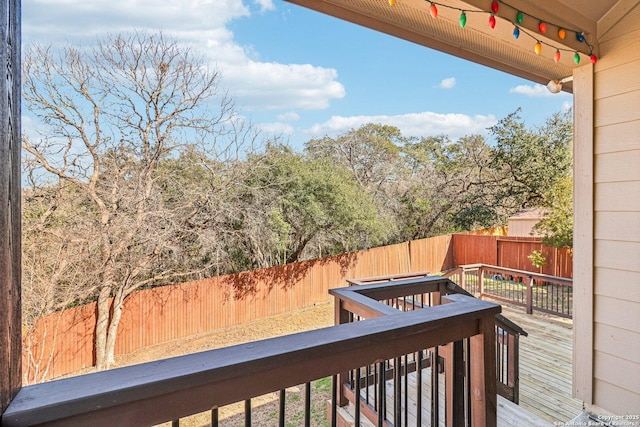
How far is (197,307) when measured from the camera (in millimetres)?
5523

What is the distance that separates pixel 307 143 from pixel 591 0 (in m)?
5.98

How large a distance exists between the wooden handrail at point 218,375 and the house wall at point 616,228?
139cm

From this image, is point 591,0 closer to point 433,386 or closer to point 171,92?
point 433,386

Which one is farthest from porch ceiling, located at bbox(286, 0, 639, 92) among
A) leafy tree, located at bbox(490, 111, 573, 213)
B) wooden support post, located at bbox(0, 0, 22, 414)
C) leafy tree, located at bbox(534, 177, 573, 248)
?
leafy tree, located at bbox(490, 111, 573, 213)

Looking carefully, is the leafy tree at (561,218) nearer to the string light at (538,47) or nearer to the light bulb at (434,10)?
the string light at (538,47)

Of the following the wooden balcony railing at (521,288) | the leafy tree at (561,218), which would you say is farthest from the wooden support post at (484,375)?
the leafy tree at (561,218)

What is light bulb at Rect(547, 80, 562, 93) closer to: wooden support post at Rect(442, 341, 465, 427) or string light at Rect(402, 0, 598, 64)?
string light at Rect(402, 0, 598, 64)

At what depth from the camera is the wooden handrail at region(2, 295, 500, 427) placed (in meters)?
0.54

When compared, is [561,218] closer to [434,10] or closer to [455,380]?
[434,10]

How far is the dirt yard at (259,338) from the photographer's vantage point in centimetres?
322

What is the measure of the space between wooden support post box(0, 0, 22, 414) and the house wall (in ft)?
7.83

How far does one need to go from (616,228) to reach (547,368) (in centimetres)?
223

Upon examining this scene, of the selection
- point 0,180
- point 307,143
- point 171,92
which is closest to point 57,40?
point 171,92

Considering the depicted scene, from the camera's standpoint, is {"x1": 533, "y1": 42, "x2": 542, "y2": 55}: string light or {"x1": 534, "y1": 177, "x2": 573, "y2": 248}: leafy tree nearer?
{"x1": 533, "y1": 42, "x2": 542, "y2": 55}: string light
